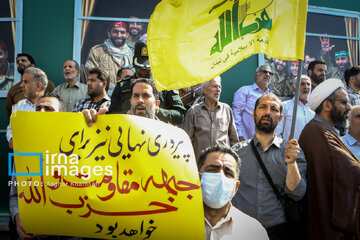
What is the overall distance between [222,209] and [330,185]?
50.8 inches

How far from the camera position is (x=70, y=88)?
5.66 m

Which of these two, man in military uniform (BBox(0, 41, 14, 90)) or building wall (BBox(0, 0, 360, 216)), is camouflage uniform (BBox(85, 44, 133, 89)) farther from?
man in military uniform (BBox(0, 41, 14, 90))

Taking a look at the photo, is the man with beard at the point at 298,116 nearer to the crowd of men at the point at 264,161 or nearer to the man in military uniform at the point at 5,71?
the crowd of men at the point at 264,161

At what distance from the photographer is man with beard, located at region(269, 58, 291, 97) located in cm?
691

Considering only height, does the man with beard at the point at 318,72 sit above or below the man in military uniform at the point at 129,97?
above

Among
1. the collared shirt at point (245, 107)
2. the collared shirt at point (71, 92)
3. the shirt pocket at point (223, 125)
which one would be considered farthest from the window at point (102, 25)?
the shirt pocket at point (223, 125)

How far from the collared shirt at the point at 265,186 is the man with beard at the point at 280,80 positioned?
12.2 ft

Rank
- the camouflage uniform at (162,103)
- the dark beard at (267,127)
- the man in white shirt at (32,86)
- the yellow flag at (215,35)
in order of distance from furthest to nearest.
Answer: the man in white shirt at (32,86)
the camouflage uniform at (162,103)
the dark beard at (267,127)
the yellow flag at (215,35)

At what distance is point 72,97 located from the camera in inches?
220

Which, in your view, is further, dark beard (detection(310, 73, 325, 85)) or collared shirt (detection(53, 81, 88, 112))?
dark beard (detection(310, 73, 325, 85))

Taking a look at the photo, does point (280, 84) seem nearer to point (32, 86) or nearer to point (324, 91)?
point (324, 91)

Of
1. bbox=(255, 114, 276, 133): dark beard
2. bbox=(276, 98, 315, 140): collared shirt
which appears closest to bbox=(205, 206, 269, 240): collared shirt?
bbox=(255, 114, 276, 133): dark beard

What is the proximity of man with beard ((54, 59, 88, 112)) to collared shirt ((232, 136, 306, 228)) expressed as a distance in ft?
10.4

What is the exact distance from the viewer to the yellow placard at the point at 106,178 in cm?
233
